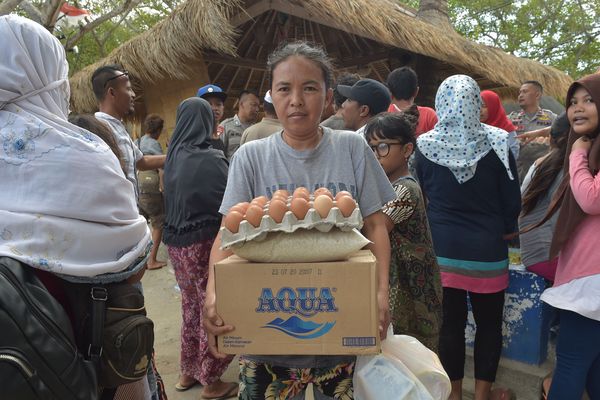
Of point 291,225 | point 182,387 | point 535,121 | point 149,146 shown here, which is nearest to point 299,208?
point 291,225

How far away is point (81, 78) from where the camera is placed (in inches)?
256

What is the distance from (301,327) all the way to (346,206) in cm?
39

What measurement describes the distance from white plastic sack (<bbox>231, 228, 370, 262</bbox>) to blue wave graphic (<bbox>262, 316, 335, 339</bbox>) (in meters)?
0.19

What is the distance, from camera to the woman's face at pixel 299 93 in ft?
5.09

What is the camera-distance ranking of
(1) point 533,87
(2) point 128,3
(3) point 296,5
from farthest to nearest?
(2) point 128,3 < (3) point 296,5 < (1) point 533,87

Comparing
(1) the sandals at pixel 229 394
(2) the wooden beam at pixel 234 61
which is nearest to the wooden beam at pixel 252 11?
(2) the wooden beam at pixel 234 61

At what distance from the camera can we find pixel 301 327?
51.7 inches

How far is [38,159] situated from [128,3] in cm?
1116

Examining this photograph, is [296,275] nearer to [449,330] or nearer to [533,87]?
[449,330]

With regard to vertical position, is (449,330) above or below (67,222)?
below

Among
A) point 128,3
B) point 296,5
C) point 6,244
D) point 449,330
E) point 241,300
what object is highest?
point 128,3

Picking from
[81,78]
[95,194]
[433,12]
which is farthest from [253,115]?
[433,12]

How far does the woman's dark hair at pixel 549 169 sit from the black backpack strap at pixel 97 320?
2.42m

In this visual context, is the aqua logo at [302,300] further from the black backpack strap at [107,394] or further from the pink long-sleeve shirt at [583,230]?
the pink long-sleeve shirt at [583,230]
